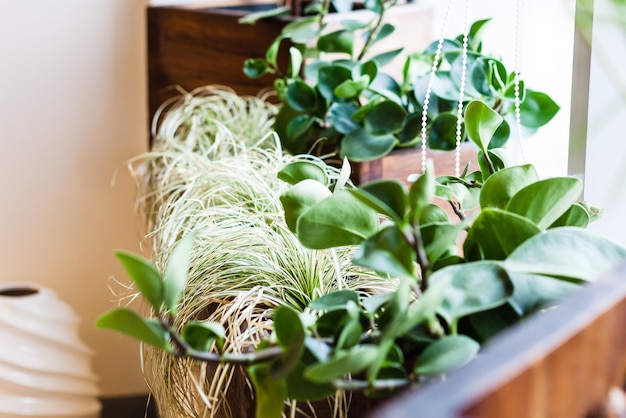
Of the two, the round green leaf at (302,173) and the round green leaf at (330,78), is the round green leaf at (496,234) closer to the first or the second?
the round green leaf at (302,173)

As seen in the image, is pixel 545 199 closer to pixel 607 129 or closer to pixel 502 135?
pixel 502 135

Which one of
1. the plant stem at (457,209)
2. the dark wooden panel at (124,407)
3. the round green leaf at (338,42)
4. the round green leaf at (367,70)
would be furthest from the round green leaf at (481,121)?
the dark wooden panel at (124,407)

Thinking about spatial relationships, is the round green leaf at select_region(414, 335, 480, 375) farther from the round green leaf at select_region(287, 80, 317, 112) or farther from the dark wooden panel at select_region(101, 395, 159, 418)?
the dark wooden panel at select_region(101, 395, 159, 418)

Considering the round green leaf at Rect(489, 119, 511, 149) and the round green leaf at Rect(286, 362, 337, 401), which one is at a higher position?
the round green leaf at Rect(489, 119, 511, 149)

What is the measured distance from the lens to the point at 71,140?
5.32 ft

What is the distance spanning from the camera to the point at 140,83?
1.62 metres

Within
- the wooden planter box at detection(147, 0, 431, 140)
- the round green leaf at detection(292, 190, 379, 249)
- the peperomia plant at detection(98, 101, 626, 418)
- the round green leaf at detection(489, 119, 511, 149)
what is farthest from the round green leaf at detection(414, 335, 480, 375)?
the wooden planter box at detection(147, 0, 431, 140)

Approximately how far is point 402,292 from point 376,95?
63 cm

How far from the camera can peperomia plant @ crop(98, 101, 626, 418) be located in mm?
410

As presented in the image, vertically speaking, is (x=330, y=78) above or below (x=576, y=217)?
above

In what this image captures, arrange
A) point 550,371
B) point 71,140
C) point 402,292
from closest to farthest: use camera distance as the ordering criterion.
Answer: point 550,371
point 402,292
point 71,140

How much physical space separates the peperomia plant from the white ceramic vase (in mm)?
924

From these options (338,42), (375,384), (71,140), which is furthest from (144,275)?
(71,140)

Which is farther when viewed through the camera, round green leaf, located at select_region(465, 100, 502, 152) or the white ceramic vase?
the white ceramic vase
